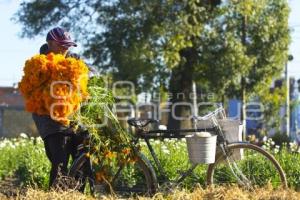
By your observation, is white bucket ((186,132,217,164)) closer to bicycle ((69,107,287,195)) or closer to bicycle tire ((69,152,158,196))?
bicycle ((69,107,287,195))

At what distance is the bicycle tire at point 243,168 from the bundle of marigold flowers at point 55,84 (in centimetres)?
175

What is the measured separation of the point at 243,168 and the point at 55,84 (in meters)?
2.55

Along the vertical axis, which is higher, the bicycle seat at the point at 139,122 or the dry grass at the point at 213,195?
the bicycle seat at the point at 139,122

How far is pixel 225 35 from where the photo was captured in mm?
18266

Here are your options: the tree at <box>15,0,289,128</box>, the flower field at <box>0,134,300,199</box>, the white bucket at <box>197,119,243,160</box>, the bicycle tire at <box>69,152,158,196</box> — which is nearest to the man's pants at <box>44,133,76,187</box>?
the bicycle tire at <box>69,152,158,196</box>

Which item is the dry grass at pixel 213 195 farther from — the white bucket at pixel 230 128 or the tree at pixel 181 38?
the tree at pixel 181 38

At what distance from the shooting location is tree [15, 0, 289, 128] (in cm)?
1614

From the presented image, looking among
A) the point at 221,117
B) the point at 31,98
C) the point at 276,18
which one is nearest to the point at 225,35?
the point at 276,18

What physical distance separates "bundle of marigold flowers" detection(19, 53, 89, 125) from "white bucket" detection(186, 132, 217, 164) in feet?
4.11

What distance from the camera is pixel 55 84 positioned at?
5113mm

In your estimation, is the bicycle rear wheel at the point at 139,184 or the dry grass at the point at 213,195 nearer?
the dry grass at the point at 213,195

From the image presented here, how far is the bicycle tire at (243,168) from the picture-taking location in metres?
6.22

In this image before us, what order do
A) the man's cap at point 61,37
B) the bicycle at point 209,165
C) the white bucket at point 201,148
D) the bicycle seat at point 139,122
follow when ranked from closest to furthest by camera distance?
the man's cap at point 61,37
the white bucket at point 201,148
the bicycle at point 209,165
the bicycle seat at point 139,122

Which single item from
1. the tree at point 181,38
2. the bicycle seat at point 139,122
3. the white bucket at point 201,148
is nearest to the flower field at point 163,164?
the bicycle seat at point 139,122
